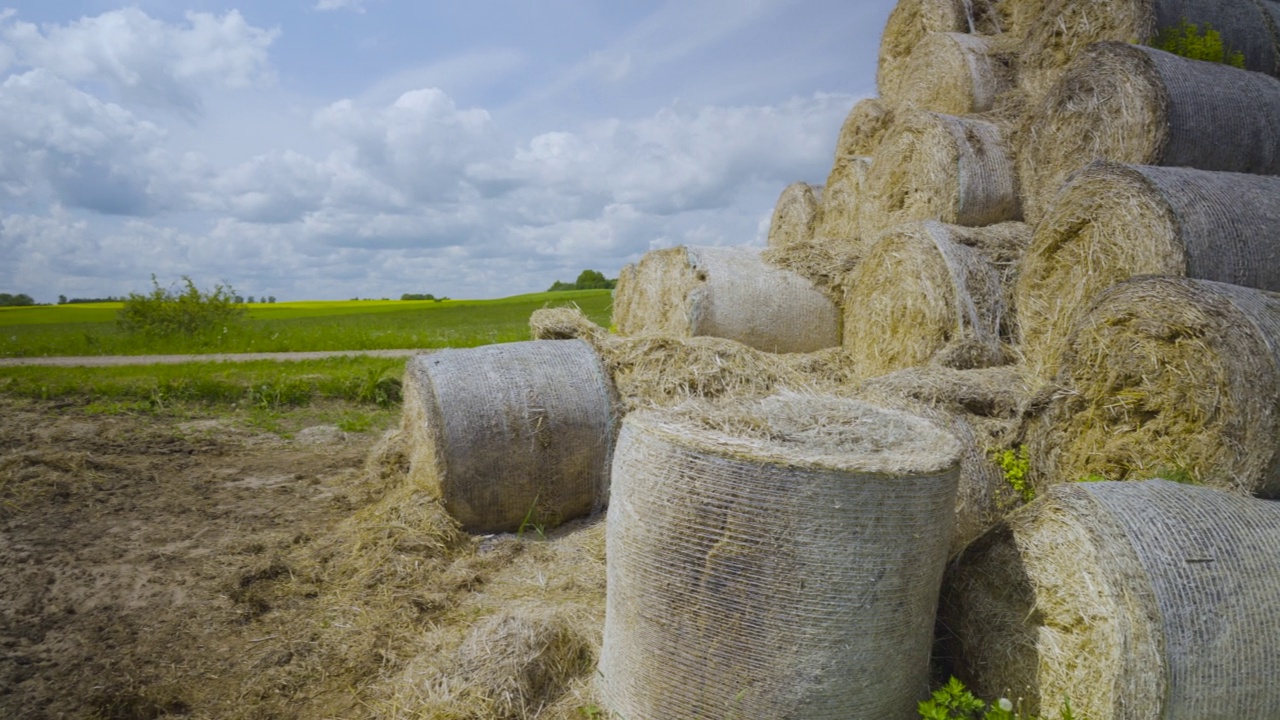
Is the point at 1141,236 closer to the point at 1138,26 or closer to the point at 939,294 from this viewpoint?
the point at 939,294

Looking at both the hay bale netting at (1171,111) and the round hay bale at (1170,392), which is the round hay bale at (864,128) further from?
the round hay bale at (1170,392)

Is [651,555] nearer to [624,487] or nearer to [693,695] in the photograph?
[624,487]

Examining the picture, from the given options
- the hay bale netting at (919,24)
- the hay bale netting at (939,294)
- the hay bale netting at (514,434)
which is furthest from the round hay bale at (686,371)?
the hay bale netting at (919,24)

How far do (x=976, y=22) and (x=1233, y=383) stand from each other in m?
7.07

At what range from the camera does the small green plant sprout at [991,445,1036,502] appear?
14.4 feet

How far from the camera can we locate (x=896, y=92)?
9344 mm

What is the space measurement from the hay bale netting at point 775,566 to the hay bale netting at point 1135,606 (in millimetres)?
425

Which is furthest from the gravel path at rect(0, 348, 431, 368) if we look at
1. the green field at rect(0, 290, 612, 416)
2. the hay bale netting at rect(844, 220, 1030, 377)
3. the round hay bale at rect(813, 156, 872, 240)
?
the hay bale netting at rect(844, 220, 1030, 377)

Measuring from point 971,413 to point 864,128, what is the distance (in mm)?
5525

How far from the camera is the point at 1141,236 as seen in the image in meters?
4.56

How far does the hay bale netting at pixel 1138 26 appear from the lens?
625cm

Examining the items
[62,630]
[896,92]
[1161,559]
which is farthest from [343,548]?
[896,92]

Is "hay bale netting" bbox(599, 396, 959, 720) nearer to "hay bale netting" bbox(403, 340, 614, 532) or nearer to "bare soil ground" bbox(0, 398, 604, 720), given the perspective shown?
"bare soil ground" bbox(0, 398, 604, 720)

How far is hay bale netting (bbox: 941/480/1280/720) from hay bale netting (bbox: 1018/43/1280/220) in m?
3.14
